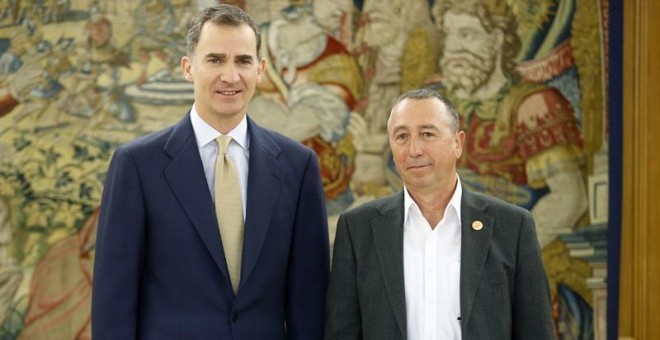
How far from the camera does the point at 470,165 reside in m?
4.63

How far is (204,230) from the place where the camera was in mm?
2545

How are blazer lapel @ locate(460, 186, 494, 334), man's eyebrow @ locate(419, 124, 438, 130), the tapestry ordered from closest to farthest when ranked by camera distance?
blazer lapel @ locate(460, 186, 494, 334), man's eyebrow @ locate(419, 124, 438, 130), the tapestry

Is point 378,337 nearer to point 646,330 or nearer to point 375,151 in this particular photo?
point 375,151

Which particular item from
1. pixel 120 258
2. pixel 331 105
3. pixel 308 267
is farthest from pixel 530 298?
pixel 331 105

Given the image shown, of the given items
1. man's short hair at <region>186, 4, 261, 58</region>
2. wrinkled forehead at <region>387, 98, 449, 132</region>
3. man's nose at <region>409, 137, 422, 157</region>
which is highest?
man's short hair at <region>186, 4, 261, 58</region>

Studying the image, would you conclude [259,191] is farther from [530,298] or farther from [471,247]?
[530,298]

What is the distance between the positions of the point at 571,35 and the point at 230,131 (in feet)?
8.22

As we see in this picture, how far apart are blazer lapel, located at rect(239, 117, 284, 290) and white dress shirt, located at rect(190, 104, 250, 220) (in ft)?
0.09

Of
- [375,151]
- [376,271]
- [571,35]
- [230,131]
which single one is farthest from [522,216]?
[571,35]

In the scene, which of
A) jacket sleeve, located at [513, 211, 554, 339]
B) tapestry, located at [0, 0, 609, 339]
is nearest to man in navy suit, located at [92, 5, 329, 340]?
jacket sleeve, located at [513, 211, 554, 339]

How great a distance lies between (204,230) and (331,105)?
2072mm

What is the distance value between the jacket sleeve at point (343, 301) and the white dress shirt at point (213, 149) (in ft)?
1.00

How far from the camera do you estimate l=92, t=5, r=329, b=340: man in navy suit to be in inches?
100

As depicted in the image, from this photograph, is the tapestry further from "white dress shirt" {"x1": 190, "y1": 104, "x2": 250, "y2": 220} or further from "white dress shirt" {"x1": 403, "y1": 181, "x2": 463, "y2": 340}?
"white dress shirt" {"x1": 403, "y1": 181, "x2": 463, "y2": 340}
